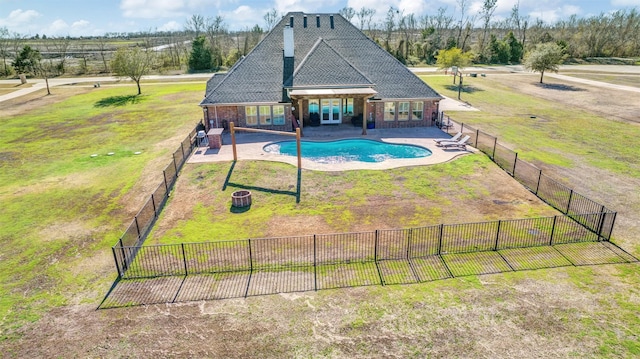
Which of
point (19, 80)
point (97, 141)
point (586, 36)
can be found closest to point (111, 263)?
point (97, 141)

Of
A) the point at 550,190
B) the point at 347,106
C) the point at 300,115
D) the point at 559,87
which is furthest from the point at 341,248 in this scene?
the point at 559,87

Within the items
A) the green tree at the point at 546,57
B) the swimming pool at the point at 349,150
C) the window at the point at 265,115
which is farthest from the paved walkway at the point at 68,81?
the green tree at the point at 546,57

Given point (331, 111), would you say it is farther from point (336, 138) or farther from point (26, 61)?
point (26, 61)

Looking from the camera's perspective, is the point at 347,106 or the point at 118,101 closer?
the point at 347,106

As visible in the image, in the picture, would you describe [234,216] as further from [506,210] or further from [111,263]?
[506,210]

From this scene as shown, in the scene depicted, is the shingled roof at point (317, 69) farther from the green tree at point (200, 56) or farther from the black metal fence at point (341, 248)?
the green tree at point (200, 56)

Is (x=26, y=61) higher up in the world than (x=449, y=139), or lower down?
higher up

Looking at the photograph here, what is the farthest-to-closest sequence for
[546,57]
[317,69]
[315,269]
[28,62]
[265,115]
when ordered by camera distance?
[28,62] → [546,57] → [317,69] → [265,115] → [315,269]
